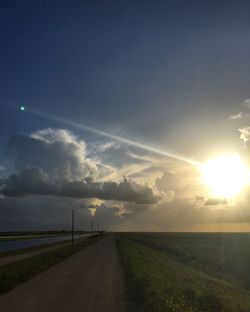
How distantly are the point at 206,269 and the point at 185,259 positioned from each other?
9.42 metres

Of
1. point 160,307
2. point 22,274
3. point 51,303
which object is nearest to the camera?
point 160,307

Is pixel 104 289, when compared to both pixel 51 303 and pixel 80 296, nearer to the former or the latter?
pixel 80 296

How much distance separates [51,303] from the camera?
1595cm

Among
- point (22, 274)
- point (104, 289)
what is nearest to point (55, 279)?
point (22, 274)

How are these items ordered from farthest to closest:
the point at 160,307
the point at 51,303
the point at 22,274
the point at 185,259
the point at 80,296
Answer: the point at 185,259
the point at 22,274
the point at 80,296
the point at 51,303
the point at 160,307

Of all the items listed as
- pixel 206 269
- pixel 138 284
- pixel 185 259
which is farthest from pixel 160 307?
pixel 185 259

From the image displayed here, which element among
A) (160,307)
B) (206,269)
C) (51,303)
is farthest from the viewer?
(206,269)

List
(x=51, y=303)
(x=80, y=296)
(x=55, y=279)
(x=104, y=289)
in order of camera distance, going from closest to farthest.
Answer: (x=51, y=303) < (x=80, y=296) < (x=104, y=289) < (x=55, y=279)

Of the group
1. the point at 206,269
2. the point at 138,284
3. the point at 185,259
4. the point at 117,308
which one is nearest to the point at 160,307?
the point at 117,308

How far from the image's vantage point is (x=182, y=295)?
16.9 m

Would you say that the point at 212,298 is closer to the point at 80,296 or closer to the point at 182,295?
the point at 182,295

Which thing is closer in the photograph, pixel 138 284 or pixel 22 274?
pixel 138 284

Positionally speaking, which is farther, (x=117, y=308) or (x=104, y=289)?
(x=104, y=289)

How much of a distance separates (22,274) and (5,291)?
7.99 m
